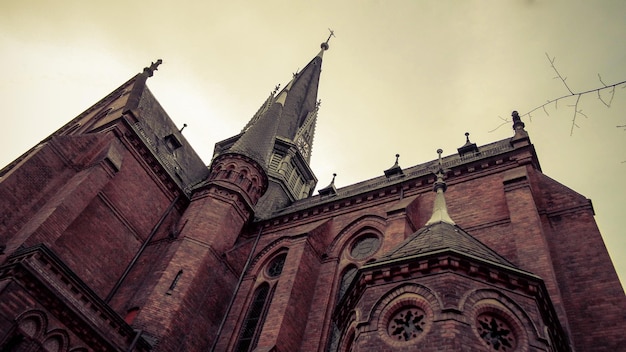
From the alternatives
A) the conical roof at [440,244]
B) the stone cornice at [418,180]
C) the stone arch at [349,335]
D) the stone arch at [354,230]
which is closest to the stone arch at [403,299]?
the stone arch at [349,335]

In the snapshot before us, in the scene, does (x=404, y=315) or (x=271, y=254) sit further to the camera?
(x=271, y=254)

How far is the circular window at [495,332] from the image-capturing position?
7707mm

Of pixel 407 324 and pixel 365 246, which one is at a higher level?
pixel 365 246

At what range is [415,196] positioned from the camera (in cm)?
1575

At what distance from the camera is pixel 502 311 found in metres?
8.07

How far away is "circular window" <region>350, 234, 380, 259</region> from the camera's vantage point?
15.3 m

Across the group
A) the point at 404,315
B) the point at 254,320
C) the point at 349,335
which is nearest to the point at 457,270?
the point at 404,315

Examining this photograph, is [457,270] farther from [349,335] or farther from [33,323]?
[33,323]

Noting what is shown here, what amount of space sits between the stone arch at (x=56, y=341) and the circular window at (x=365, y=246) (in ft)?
28.0

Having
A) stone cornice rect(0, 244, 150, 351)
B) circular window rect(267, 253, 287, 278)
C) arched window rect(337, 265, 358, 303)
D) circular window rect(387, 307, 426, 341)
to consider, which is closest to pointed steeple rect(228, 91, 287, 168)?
circular window rect(267, 253, 287, 278)

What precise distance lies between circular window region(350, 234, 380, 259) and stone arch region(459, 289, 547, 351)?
7.01m

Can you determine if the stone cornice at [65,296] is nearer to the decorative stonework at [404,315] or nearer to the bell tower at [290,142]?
the decorative stonework at [404,315]

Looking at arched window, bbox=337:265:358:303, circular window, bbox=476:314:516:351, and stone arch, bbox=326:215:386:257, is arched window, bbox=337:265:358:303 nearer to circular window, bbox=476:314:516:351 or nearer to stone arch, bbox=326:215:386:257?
stone arch, bbox=326:215:386:257

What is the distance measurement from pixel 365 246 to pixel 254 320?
4333 mm
